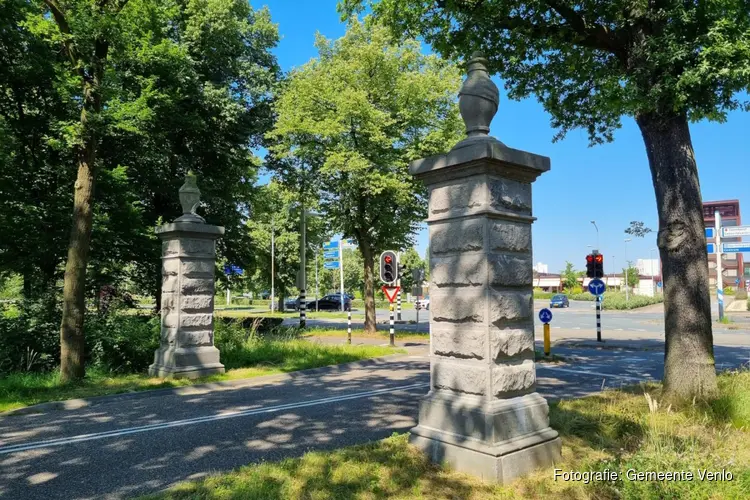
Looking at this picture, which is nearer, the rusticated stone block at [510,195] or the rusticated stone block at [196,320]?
the rusticated stone block at [510,195]

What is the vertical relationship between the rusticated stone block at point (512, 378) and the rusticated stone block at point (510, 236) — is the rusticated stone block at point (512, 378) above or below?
below

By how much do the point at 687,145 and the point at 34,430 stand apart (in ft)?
30.4

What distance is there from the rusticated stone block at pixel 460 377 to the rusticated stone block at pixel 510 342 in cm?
19

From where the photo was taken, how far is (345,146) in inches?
783

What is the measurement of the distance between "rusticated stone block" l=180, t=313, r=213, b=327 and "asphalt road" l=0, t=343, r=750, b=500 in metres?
1.48

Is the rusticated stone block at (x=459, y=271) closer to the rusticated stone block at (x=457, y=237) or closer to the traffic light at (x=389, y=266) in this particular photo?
the rusticated stone block at (x=457, y=237)

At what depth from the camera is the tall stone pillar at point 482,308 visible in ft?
14.4

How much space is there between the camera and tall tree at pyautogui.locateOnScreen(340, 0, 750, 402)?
613 centimetres

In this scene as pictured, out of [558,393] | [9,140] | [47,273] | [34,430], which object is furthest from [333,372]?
[9,140]

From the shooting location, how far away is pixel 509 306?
4609 millimetres

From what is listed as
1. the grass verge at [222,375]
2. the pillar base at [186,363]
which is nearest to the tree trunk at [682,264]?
the grass verge at [222,375]

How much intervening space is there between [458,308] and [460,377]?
2.01 feet

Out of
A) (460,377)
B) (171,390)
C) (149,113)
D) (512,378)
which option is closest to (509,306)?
(512,378)

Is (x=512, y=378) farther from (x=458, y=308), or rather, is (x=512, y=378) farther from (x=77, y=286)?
(x=77, y=286)
